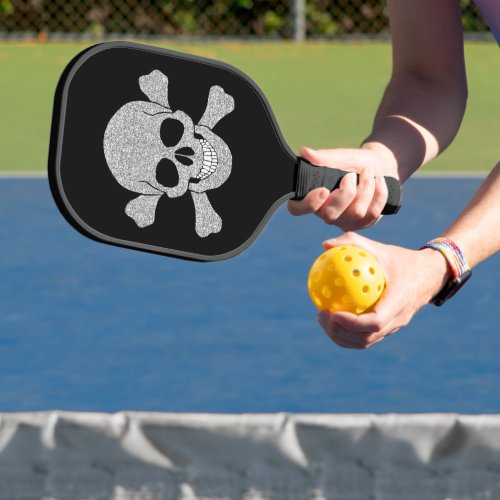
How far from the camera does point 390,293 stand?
2.04 meters

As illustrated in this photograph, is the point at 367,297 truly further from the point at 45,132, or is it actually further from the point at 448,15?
the point at 45,132

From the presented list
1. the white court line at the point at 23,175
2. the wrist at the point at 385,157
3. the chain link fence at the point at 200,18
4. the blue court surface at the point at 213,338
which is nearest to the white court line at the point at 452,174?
the blue court surface at the point at 213,338

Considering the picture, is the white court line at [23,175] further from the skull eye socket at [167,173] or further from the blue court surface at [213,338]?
the skull eye socket at [167,173]

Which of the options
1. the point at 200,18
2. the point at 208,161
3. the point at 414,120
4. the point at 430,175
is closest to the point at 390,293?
the point at 208,161

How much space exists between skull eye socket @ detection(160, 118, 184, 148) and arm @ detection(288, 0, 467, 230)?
0.33 meters

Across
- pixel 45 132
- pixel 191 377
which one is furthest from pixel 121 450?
pixel 45 132

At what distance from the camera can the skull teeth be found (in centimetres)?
231

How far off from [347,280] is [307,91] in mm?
8153

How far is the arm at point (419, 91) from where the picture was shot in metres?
2.48

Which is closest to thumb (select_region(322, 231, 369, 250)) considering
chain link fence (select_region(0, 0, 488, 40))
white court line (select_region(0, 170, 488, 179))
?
white court line (select_region(0, 170, 488, 179))

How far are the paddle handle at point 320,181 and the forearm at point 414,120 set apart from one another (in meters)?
0.09

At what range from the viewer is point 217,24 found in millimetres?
13328

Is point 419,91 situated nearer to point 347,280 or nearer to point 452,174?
point 347,280

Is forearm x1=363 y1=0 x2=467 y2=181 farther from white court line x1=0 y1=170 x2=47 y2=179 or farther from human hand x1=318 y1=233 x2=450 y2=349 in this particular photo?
white court line x1=0 y1=170 x2=47 y2=179
